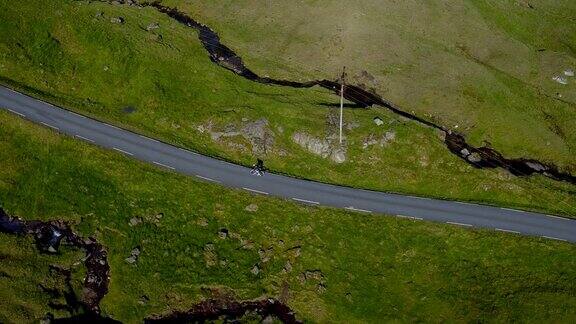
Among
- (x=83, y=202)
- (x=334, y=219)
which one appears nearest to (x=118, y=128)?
(x=83, y=202)

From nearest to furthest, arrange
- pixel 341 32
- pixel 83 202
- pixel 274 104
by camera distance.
→ 1. pixel 83 202
2. pixel 274 104
3. pixel 341 32

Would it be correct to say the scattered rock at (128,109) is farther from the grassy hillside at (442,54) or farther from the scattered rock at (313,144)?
the scattered rock at (313,144)

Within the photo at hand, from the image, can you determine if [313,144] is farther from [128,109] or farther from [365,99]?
[128,109]

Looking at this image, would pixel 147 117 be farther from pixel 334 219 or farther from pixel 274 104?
pixel 334 219

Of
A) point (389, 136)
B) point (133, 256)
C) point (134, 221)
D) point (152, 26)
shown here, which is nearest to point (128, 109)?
point (152, 26)

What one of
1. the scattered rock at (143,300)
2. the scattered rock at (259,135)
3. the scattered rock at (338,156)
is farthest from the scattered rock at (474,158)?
the scattered rock at (143,300)

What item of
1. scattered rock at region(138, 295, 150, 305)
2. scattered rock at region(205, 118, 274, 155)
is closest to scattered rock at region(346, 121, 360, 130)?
scattered rock at region(205, 118, 274, 155)
